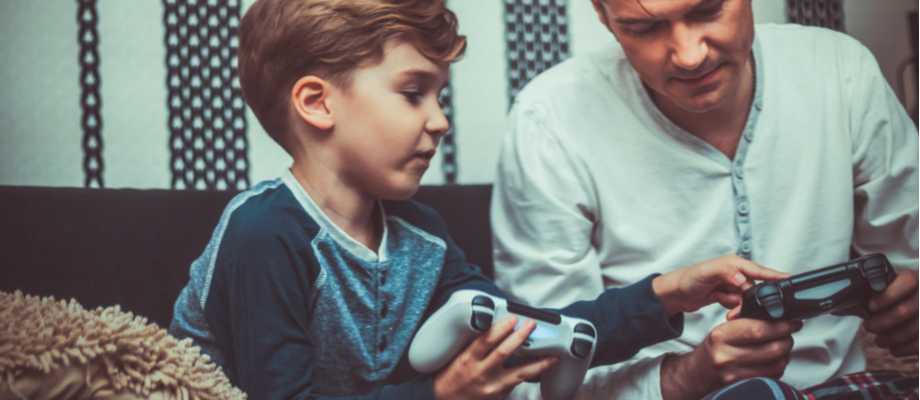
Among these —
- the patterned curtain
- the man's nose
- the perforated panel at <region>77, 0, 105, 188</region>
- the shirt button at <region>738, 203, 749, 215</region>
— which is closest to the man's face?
the man's nose

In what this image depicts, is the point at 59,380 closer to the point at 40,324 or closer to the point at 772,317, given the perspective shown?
the point at 40,324

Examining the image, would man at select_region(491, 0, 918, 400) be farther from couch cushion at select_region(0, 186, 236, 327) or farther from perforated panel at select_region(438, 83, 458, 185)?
couch cushion at select_region(0, 186, 236, 327)

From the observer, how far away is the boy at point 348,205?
54 centimetres

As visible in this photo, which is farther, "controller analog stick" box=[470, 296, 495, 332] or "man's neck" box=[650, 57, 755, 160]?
"man's neck" box=[650, 57, 755, 160]

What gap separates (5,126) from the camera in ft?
1.99

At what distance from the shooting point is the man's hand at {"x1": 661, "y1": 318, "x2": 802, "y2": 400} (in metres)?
0.50

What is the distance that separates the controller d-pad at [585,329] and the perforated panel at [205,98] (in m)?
0.54

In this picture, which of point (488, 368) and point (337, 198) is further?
point (337, 198)

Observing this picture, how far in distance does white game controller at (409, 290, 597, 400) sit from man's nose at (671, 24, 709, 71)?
0.89ft

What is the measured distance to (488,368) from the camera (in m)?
0.46

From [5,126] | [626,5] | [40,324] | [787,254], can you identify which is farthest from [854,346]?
[5,126]

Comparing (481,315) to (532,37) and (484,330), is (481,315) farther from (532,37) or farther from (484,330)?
(532,37)

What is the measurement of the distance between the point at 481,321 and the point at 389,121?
0.69 feet

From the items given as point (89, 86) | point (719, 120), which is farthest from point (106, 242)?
point (719, 120)
